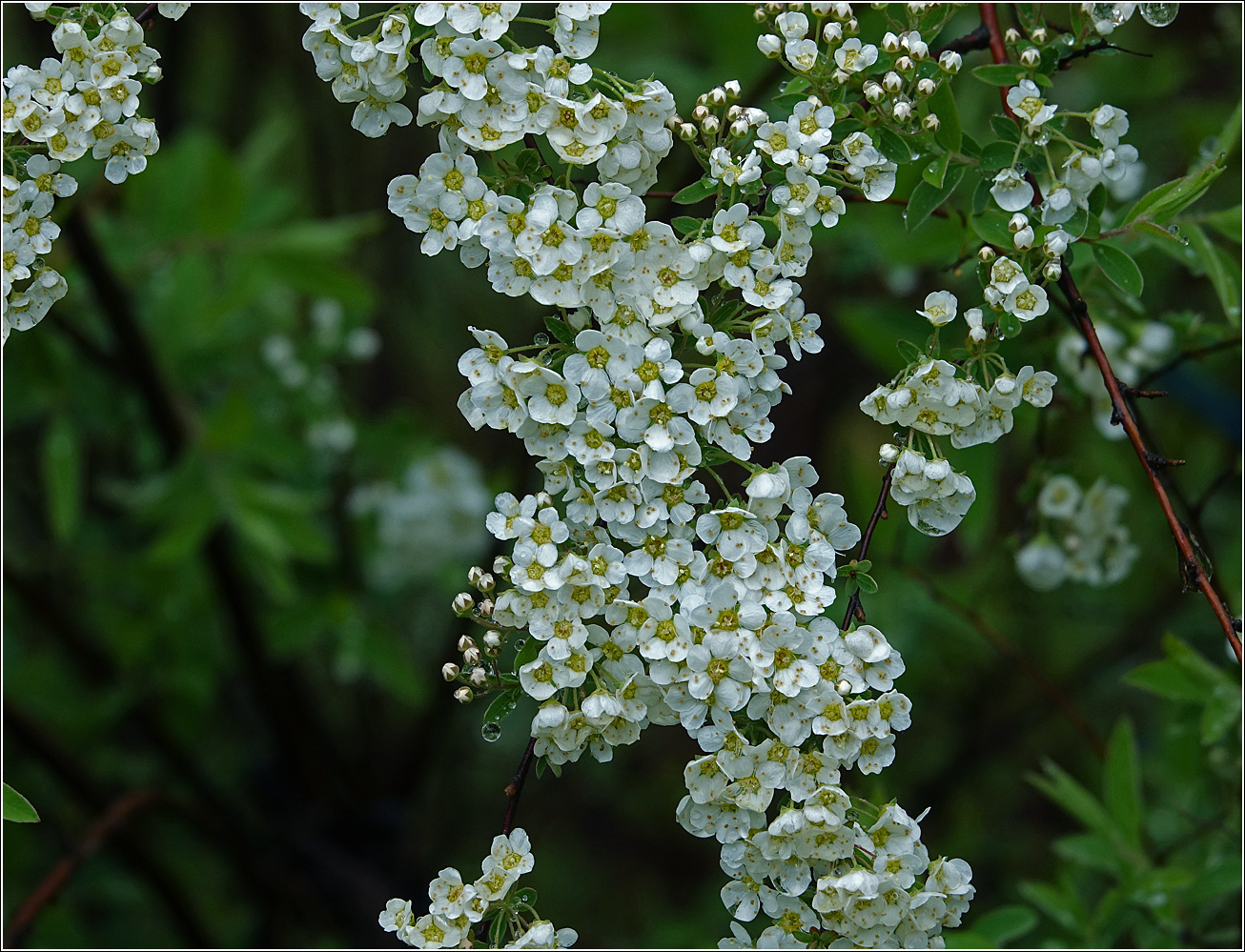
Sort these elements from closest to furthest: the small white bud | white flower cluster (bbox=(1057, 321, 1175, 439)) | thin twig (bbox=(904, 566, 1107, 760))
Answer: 1. the small white bud
2. white flower cluster (bbox=(1057, 321, 1175, 439))
3. thin twig (bbox=(904, 566, 1107, 760))

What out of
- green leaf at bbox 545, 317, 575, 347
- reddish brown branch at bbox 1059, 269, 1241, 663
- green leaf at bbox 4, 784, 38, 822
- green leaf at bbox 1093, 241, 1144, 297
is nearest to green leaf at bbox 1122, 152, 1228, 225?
green leaf at bbox 1093, 241, 1144, 297

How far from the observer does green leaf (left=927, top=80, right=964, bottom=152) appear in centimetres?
104

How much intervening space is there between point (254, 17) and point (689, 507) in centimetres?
217

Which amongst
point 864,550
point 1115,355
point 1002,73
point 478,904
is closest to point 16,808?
point 478,904

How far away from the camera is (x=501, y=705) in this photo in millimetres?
942

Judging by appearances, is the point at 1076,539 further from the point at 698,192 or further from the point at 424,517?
the point at 424,517

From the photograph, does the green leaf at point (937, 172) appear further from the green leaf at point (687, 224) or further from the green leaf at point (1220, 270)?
the green leaf at point (1220, 270)

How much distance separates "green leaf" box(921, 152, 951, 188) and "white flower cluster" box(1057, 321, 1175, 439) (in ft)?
1.49

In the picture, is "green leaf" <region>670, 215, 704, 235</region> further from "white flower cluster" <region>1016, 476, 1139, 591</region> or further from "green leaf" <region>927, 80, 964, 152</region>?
"white flower cluster" <region>1016, 476, 1139, 591</region>

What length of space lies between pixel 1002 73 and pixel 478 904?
898mm

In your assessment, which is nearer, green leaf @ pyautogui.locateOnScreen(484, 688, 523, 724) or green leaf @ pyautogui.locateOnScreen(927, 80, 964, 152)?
green leaf @ pyautogui.locateOnScreen(484, 688, 523, 724)

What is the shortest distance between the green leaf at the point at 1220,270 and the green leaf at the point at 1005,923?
0.73 m

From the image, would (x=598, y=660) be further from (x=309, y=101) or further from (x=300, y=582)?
(x=309, y=101)

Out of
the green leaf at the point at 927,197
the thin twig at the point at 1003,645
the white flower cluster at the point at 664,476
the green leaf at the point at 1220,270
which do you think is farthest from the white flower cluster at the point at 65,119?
the thin twig at the point at 1003,645
